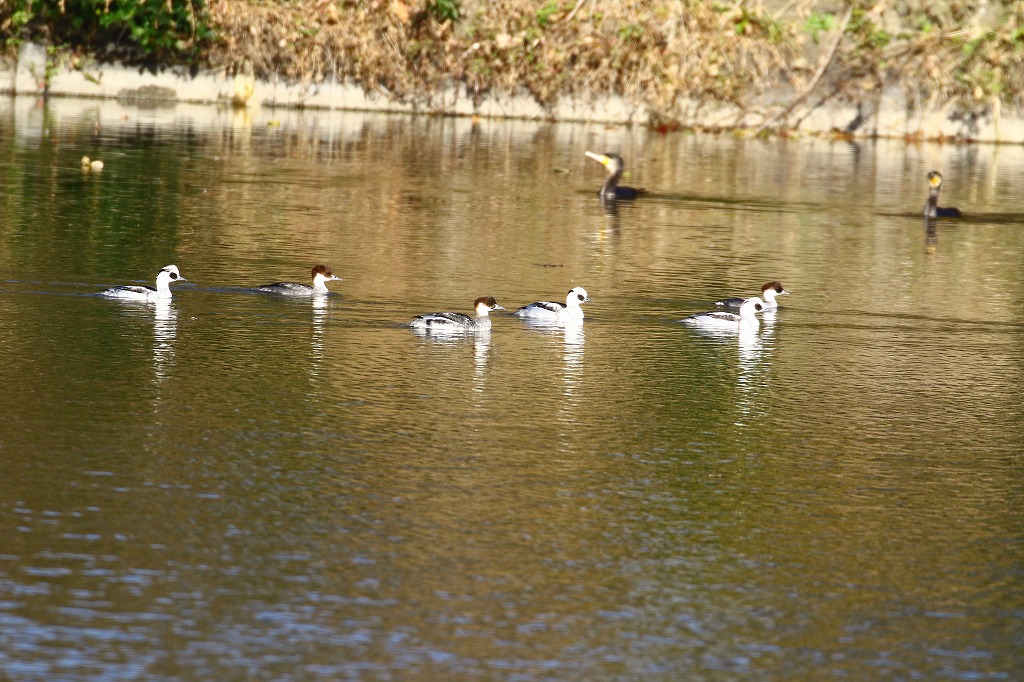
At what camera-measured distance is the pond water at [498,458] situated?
7.22 m

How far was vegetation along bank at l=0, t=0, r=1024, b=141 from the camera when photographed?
3894 cm

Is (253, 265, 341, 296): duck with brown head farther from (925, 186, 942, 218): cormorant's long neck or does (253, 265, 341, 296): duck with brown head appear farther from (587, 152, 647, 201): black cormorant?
(925, 186, 942, 218): cormorant's long neck

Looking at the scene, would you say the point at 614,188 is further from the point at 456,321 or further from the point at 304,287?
the point at 456,321

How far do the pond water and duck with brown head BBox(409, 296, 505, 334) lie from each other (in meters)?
0.25

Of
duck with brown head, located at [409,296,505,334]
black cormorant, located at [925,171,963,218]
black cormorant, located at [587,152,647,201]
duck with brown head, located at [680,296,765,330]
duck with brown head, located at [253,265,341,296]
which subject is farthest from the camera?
black cormorant, located at [587,152,647,201]

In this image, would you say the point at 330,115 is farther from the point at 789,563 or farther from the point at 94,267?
the point at 789,563

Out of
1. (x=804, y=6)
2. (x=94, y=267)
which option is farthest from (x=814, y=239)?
(x=804, y=6)

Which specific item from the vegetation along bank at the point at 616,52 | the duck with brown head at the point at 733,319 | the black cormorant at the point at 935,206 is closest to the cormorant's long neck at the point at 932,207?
the black cormorant at the point at 935,206

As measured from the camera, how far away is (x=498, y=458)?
989 centimetres

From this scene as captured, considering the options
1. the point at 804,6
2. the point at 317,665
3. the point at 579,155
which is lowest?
the point at 317,665

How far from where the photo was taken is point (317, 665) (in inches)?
268

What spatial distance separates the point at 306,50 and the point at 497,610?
116 ft

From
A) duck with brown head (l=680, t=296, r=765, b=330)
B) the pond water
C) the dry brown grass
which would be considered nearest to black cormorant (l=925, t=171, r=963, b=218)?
the pond water

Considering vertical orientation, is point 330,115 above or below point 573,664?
above
